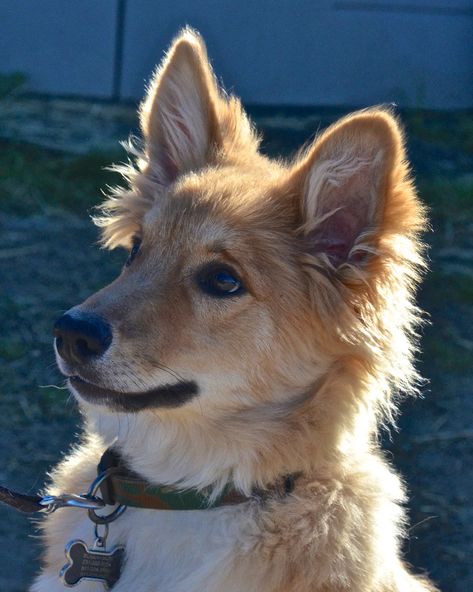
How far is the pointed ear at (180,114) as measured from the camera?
3.76 meters

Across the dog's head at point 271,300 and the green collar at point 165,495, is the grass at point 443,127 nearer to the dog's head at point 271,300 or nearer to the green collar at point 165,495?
the dog's head at point 271,300

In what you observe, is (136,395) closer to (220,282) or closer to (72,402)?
(220,282)

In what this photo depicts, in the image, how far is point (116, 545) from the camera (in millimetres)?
3301

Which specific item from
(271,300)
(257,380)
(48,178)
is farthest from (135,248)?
(48,178)

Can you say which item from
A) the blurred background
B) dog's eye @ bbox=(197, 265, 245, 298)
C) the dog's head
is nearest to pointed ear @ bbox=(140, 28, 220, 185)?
the dog's head

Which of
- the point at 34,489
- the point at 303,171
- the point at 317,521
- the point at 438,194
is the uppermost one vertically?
the point at 303,171

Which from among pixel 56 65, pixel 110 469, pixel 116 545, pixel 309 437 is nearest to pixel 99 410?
pixel 110 469

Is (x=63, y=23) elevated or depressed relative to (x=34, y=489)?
elevated

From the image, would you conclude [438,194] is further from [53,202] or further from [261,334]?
[261,334]

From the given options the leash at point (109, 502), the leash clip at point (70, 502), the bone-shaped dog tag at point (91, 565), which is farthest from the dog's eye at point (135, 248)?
the bone-shaped dog tag at point (91, 565)

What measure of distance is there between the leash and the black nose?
1.58 feet

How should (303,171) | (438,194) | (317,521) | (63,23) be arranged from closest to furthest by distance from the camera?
(317,521) < (303,171) < (438,194) < (63,23)

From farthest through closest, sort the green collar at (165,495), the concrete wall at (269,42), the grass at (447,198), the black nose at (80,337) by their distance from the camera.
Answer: the concrete wall at (269,42) → the grass at (447,198) → the green collar at (165,495) → the black nose at (80,337)

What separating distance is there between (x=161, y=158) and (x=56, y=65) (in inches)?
183
